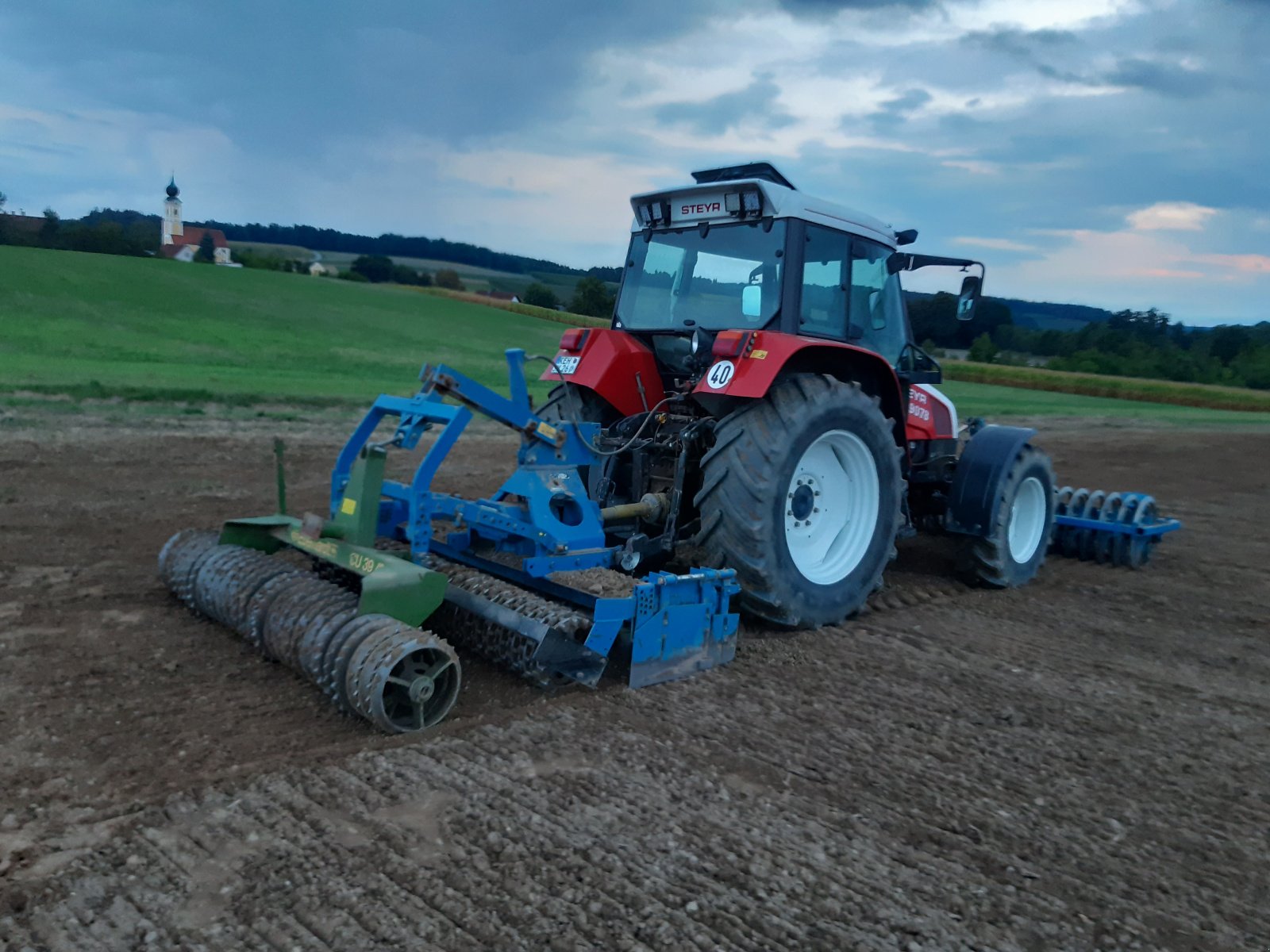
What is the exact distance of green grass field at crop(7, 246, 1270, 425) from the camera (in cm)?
1540

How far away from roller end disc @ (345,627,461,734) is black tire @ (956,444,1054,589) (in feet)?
12.6

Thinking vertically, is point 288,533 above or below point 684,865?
above

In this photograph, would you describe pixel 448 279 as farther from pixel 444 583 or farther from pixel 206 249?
pixel 206 249

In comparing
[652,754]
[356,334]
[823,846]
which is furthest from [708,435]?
[356,334]

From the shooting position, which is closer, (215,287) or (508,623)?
(508,623)

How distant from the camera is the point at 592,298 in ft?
19.5

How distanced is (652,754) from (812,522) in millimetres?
2109

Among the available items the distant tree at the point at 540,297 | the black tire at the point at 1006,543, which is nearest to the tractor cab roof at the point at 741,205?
the distant tree at the point at 540,297

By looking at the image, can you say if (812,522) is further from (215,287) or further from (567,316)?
(215,287)

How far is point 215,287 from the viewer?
3136 centimetres

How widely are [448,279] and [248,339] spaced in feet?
33.7

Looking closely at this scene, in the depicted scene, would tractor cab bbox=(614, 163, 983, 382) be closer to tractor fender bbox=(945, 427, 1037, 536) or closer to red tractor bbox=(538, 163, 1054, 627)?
red tractor bbox=(538, 163, 1054, 627)

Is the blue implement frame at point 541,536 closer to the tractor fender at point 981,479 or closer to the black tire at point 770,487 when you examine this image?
the black tire at point 770,487

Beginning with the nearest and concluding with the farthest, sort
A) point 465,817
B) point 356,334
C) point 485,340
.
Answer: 1. point 465,817
2. point 356,334
3. point 485,340
